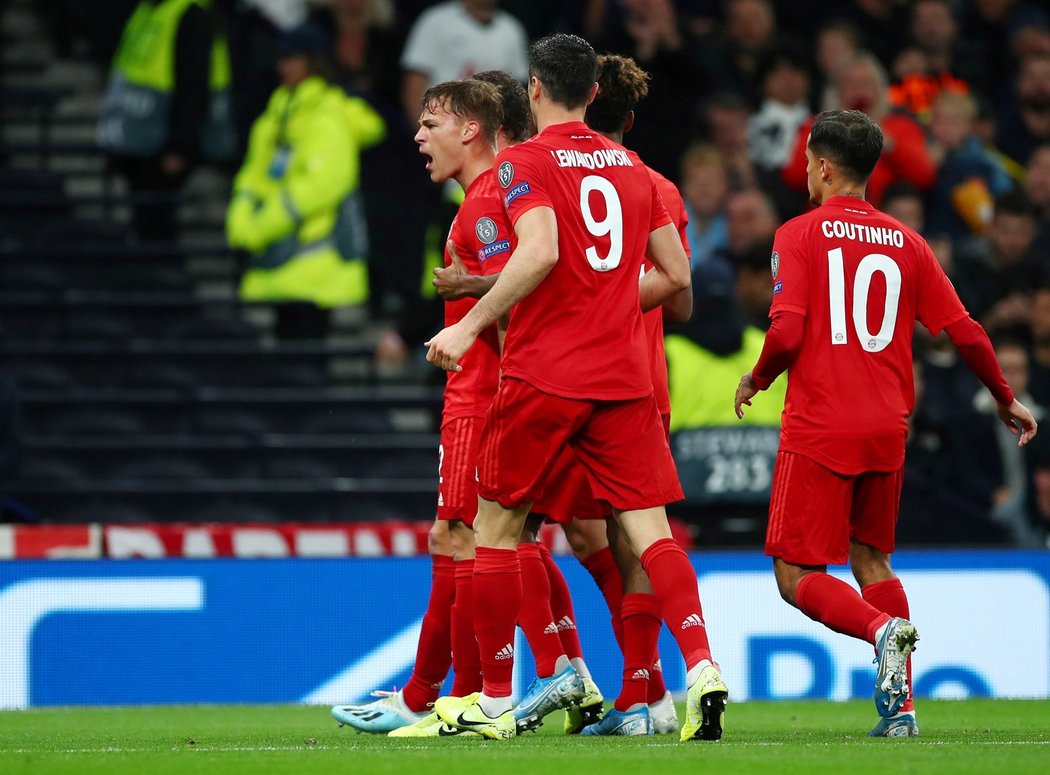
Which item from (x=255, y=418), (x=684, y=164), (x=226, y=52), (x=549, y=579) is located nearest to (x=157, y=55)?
(x=226, y=52)

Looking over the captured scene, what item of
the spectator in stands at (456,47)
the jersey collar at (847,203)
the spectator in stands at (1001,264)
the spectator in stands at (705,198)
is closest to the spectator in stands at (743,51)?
the spectator in stands at (705,198)

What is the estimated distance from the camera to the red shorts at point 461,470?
6398 millimetres

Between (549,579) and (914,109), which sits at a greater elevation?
(914,109)

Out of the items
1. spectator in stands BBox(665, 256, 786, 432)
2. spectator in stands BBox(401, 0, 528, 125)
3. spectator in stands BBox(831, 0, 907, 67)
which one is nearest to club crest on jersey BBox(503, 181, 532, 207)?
spectator in stands BBox(665, 256, 786, 432)

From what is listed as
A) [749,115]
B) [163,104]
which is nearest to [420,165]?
[163,104]

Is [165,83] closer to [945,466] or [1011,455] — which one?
[945,466]

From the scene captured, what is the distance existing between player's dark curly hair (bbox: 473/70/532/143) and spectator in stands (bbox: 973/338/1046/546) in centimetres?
514

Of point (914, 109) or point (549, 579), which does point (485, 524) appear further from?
point (914, 109)

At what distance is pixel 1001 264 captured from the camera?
42.2 feet

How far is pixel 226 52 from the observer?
13320 mm

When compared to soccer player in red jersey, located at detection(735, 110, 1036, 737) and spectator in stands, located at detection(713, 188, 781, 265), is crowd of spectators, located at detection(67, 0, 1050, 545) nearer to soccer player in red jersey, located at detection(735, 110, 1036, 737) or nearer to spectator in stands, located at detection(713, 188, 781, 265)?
spectator in stands, located at detection(713, 188, 781, 265)

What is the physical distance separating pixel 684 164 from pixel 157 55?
377 centimetres

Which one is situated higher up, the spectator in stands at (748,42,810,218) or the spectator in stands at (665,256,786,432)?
the spectator in stands at (748,42,810,218)

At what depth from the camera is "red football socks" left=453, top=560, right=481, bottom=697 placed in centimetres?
633
